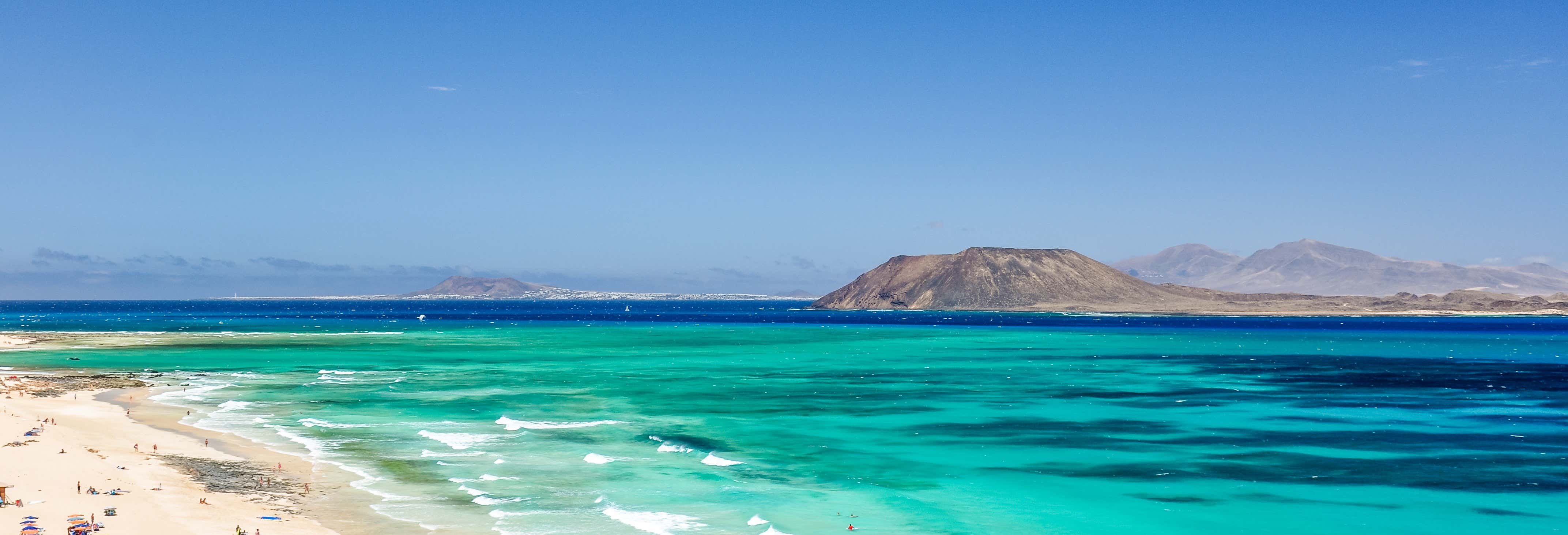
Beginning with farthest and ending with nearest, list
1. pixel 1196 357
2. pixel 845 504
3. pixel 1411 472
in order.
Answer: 1. pixel 1196 357
2. pixel 1411 472
3. pixel 845 504

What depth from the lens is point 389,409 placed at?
48.2m

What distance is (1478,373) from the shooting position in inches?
2862

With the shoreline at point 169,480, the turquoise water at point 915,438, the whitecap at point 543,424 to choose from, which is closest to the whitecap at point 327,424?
the turquoise water at point 915,438

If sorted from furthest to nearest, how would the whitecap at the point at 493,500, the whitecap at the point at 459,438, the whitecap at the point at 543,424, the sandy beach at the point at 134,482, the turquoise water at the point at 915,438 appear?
the whitecap at the point at 543,424 < the whitecap at the point at 459,438 < the whitecap at the point at 493,500 < the turquoise water at the point at 915,438 < the sandy beach at the point at 134,482

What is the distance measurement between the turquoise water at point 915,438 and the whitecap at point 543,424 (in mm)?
237

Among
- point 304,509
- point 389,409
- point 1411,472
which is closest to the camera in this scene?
point 304,509

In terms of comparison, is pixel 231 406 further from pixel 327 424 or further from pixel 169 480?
pixel 169 480

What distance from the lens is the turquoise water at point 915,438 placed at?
26.4 metres

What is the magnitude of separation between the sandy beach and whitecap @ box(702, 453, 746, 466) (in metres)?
11.7

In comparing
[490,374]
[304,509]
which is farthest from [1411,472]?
[490,374]

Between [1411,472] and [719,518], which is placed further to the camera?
[1411,472]

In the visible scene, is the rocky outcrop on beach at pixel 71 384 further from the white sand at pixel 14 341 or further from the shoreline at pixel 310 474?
the white sand at pixel 14 341

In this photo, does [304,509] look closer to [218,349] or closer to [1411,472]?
[1411,472]

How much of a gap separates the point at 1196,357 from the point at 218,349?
289 feet
